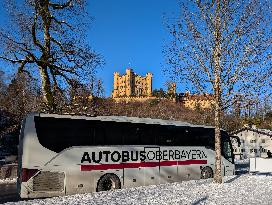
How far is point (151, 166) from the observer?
17.7 metres

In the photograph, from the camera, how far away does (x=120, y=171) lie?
16281mm

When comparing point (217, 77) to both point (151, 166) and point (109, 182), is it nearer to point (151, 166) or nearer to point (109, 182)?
point (151, 166)

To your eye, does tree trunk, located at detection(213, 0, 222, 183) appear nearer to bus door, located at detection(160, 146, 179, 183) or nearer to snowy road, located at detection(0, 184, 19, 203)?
bus door, located at detection(160, 146, 179, 183)

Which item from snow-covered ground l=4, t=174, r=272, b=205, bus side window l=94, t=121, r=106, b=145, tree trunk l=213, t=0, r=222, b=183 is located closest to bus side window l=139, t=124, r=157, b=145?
bus side window l=94, t=121, r=106, b=145

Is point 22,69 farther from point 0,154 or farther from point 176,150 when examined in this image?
point 0,154

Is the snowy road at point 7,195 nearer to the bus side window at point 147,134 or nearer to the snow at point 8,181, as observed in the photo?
the snow at point 8,181

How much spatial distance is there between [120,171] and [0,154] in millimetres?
36849

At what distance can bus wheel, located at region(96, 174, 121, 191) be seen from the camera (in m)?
15.6

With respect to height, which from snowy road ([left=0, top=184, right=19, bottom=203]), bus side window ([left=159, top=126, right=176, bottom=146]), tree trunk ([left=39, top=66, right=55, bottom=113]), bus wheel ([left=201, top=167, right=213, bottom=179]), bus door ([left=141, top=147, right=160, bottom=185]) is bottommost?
snowy road ([left=0, top=184, right=19, bottom=203])

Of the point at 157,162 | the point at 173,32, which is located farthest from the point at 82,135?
the point at 173,32

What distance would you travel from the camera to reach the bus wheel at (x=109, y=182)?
15.6 metres

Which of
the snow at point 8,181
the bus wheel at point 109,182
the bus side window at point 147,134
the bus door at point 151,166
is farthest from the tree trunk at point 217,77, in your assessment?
the snow at point 8,181

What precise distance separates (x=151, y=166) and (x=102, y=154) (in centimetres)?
290

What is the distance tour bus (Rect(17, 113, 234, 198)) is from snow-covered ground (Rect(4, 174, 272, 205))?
72.0 inches
